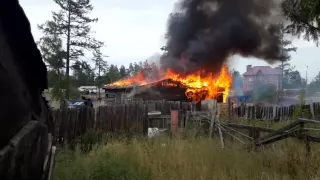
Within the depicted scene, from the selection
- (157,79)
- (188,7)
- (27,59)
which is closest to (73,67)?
(157,79)

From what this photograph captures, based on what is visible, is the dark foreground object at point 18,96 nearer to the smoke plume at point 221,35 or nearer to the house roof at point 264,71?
the smoke plume at point 221,35

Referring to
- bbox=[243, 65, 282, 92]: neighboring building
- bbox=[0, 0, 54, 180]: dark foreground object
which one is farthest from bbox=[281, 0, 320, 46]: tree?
bbox=[243, 65, 282, 92]: neighboring building

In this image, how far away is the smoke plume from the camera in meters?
21.8

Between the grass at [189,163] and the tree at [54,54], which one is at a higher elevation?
the tree at [54,54]

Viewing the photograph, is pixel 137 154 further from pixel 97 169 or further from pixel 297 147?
pixel 297 147

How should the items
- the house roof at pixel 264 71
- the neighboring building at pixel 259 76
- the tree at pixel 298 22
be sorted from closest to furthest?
the tree at pixel 298 22, the neighboring building at pixel 259 76, the house roof at pixel 264 71

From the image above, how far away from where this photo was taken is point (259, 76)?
76188 mm

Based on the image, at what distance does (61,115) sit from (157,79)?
15709 millimetres

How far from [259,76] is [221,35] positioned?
57035 mm

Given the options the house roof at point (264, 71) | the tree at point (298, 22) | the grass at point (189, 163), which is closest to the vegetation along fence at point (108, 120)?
the grass at point (189, 163)

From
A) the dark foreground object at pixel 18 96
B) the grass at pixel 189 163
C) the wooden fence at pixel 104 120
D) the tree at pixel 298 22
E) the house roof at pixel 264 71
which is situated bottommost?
the grass at pixel 189 163

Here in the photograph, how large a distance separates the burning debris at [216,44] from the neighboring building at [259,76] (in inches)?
1850

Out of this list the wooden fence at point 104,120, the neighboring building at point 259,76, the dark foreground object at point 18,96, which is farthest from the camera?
the neighboring building at point 259,76

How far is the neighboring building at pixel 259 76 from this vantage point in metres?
70.0
